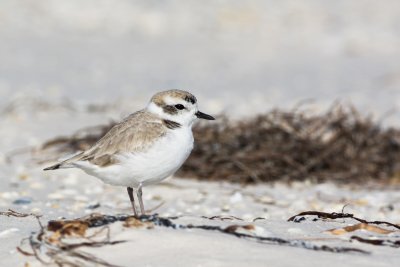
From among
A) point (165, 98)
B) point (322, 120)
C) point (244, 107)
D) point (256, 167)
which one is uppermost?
point (244, 107)

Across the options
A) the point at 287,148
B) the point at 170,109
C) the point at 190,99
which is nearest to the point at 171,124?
the point at 170,109

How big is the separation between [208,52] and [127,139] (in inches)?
386

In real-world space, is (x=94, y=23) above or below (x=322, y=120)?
above

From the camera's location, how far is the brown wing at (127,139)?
4766 millimetres

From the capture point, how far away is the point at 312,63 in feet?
46.8

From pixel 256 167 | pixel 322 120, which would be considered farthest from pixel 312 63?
pixel 256 167

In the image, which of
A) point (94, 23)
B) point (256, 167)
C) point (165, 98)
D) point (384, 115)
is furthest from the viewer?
point (94, 23)

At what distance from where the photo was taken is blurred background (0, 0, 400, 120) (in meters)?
11.8

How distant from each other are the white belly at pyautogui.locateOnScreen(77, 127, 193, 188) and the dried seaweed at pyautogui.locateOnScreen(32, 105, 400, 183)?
3058mm

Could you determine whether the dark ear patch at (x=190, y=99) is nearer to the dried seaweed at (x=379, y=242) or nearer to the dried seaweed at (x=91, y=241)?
the dried seaweed at (x=91, y=241)

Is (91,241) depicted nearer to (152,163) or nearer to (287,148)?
(152,163)

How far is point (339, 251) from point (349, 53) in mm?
10844

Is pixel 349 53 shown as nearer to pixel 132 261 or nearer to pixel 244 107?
pixel 244 107

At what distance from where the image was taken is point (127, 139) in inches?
190
